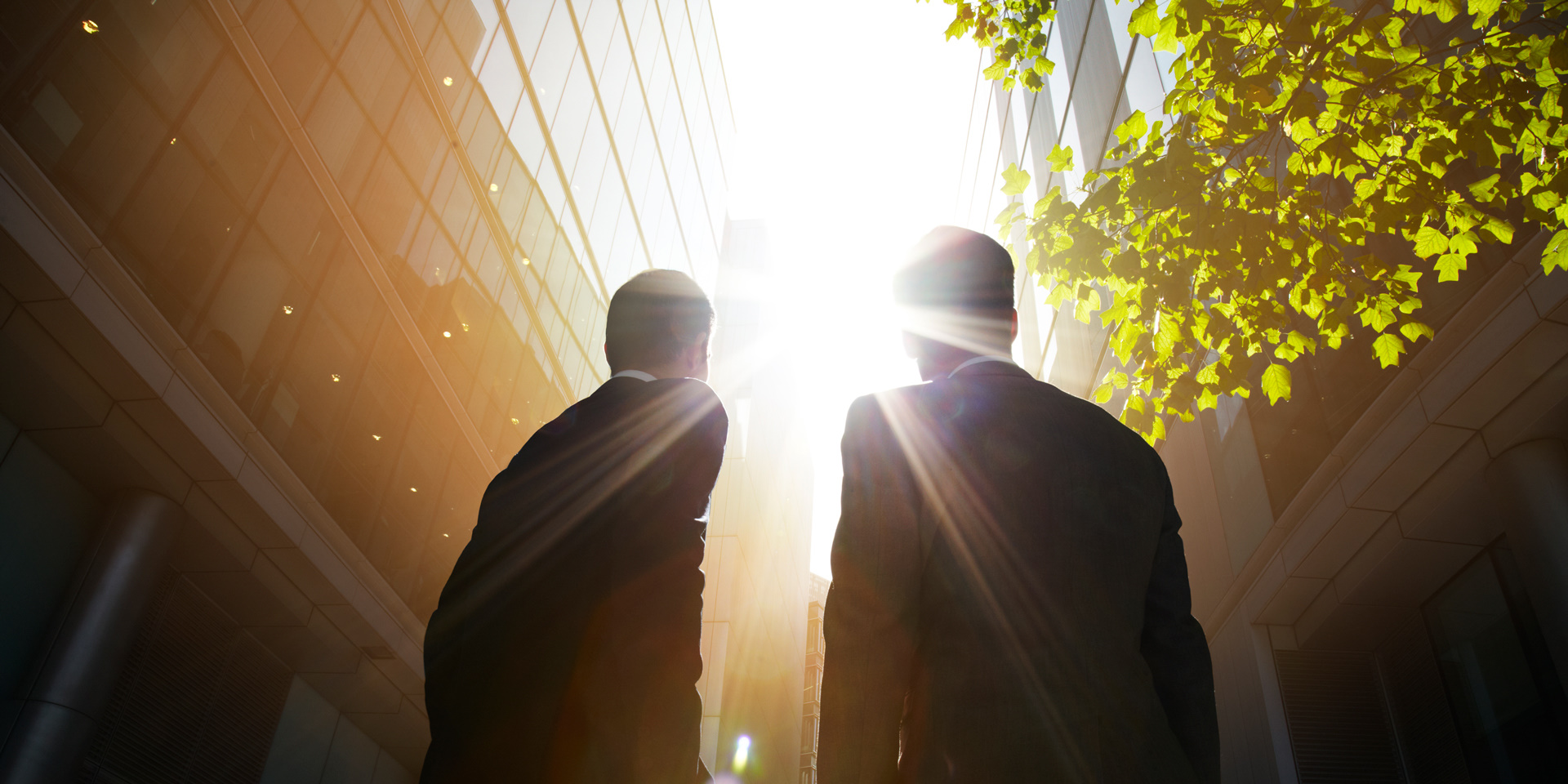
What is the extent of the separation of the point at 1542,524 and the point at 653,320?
23.8 feet

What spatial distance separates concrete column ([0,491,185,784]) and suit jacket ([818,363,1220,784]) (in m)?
8.49

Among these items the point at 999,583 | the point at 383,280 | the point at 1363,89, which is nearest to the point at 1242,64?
the point at 1363,89

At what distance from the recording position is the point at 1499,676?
735 cm

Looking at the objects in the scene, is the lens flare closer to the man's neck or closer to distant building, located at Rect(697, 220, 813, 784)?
distant building, located at Rect(697, 220, 813, 784)

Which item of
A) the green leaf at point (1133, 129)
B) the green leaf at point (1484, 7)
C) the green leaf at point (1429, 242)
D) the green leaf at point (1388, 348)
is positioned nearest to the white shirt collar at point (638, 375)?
the green leaf at point (1133, 129)

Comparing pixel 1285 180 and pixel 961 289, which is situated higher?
pixel 1285 180

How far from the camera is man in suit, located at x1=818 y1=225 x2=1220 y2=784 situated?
1.50 m

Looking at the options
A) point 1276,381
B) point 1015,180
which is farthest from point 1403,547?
point 1015,180

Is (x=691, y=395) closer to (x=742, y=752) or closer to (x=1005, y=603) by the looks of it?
(x=1005, y=603)

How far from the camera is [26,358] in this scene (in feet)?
22.9

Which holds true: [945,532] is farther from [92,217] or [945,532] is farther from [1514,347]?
[92,217]

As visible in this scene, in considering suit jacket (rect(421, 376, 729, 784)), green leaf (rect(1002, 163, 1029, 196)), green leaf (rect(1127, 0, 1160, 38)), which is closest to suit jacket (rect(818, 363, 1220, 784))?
suit jacket (rect(421, 376, 729, 784))

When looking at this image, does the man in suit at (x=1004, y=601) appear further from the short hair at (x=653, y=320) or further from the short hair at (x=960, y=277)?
the short hair at (x=653, y=320)

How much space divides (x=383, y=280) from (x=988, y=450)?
1051 cm
